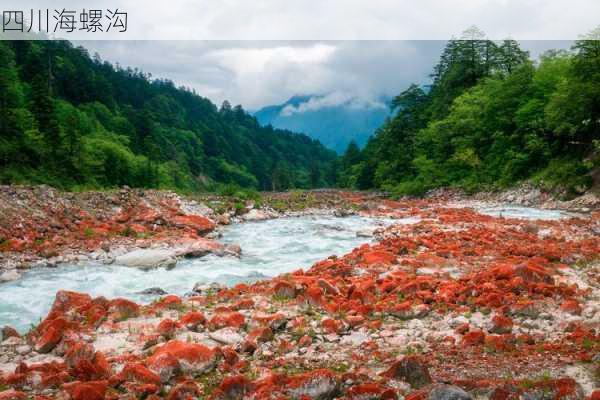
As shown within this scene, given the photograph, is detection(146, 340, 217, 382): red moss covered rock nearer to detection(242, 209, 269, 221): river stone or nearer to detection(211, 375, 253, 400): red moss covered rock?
detection(211, 375, 253, 400): red moss covered rock

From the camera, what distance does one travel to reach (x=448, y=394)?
19.4 feet

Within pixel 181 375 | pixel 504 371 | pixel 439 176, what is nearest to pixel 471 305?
pixel 504 371

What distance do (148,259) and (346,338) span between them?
10715 mm

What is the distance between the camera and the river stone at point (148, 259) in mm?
16977

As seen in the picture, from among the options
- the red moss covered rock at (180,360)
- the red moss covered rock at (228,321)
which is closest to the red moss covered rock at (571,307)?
the red moss covered rock at (228,321)

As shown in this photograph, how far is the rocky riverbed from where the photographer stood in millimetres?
6527

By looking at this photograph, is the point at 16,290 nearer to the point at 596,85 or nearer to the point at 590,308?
the point at 590,308

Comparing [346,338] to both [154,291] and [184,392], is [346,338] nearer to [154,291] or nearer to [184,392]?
[184,392]

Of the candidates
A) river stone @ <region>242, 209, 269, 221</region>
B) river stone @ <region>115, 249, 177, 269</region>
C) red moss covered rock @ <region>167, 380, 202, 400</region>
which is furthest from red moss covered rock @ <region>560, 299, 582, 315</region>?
river stone @ <region>242, 209, 269, 221</region>

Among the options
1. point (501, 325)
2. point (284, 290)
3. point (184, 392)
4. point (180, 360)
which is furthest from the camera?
point (284, 290)

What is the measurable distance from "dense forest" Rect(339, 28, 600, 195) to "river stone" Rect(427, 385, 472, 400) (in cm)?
2793

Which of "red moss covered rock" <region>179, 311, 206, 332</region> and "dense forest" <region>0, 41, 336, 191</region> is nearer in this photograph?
"red moss covered rock" <region>179, 311, 206, 332</region>

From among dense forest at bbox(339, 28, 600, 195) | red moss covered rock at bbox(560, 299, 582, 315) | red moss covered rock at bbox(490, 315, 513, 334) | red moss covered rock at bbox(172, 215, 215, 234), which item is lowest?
red moss covered rock at bbox(490, 315, 513, 334)

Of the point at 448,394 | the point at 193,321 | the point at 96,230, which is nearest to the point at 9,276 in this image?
the point at 96,230
